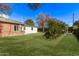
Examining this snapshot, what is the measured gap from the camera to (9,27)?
7336 millimetres

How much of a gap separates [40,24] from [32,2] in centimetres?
36

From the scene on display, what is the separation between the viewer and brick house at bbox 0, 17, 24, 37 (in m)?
7.32

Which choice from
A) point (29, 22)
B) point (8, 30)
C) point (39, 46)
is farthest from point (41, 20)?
point (8, 30)

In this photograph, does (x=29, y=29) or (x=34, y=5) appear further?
(x=29, y=29)

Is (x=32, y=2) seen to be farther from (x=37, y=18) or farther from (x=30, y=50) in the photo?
(x=30, y=50)

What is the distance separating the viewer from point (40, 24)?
24.2 feet

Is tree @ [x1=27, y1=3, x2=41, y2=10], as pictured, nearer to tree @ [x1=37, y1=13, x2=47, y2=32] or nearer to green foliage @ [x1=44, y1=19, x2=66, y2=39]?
tree @ [x1=37, y1=13, x2=47, y2=32]

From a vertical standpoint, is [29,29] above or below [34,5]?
below

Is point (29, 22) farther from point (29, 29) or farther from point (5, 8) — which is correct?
point (5, 8)

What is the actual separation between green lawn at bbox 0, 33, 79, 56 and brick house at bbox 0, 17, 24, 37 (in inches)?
3.1

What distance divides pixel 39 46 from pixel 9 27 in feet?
1.73

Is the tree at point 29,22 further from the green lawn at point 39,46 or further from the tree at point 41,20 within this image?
the green lawn at point 39,46

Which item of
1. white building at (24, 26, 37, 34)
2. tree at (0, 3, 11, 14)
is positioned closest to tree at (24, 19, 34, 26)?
white building at (24, 26, 37, 34)

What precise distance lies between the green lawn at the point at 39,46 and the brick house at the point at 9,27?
8 centimetres
